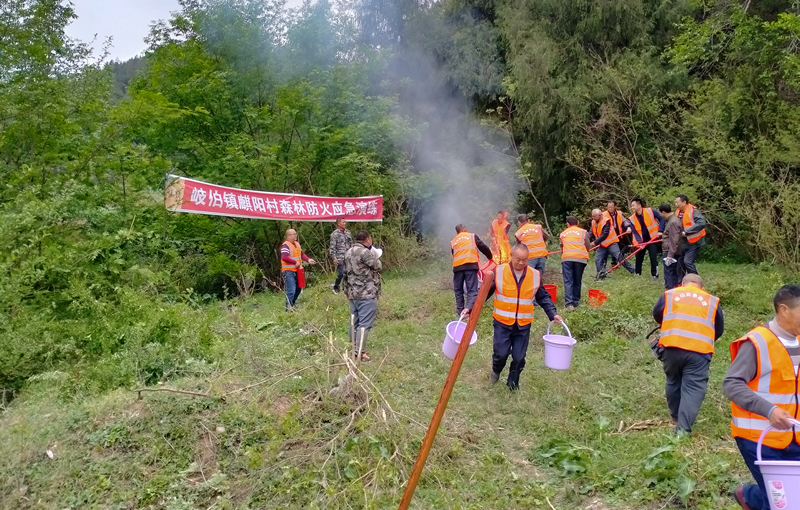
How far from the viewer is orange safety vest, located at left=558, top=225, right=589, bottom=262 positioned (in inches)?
366

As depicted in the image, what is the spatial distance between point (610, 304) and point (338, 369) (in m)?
5.21

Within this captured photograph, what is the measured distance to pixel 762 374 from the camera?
3184 millimetres

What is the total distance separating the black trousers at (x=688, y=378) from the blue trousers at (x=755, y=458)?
147cm

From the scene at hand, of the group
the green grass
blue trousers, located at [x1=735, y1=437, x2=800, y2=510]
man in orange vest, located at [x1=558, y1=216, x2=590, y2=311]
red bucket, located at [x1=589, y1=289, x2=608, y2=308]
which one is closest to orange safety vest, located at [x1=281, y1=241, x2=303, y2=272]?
the green grass

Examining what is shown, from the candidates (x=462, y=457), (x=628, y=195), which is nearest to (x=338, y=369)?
(x=462, y=457)

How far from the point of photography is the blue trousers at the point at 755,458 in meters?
3.16

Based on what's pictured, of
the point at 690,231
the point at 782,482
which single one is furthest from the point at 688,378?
the point at 690,231

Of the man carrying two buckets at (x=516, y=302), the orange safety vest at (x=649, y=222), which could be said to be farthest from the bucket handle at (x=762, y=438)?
the orange safety vest at (x=649, y=222)

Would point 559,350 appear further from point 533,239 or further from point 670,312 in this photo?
point 533,239

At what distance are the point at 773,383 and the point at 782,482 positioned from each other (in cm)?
55

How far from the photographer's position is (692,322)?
4707 mm

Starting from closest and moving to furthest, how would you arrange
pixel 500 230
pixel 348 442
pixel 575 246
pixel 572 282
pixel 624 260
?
pixel 348 442, pixel 575 246, pixel 572 282, pixel 500 230, pixel 624 260

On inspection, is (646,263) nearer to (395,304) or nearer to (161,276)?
(395,304)

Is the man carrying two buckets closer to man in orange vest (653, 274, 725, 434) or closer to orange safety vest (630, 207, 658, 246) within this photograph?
man in orange vest (653, 274, 725, 434)
